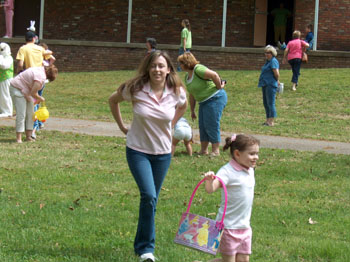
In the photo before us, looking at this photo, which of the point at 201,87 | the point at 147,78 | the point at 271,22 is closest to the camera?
the point at 147,78

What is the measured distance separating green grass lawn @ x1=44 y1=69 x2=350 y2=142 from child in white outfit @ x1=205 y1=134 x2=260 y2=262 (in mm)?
8442

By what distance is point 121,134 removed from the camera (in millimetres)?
12758

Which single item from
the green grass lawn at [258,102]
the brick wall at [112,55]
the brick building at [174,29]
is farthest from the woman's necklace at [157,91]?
the brick wall at [112,55]

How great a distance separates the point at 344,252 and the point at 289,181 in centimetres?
293

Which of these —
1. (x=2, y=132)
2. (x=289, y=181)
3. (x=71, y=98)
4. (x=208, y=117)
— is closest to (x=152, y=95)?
(x=289, y=181)

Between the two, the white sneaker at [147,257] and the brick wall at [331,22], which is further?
the brick wall at [331,22]

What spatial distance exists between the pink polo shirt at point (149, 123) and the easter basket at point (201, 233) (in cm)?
78

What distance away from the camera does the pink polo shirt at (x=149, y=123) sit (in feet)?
17.5

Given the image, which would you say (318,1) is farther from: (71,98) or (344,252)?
(344,252)

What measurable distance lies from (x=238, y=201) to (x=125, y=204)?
261 centimetres

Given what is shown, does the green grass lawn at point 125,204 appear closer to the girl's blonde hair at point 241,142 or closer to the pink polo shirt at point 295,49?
the girl's blonde hair at point 241,142

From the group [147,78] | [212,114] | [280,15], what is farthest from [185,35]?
[147,78]

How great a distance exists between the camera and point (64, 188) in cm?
791

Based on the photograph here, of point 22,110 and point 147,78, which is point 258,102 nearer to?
point 22,110
